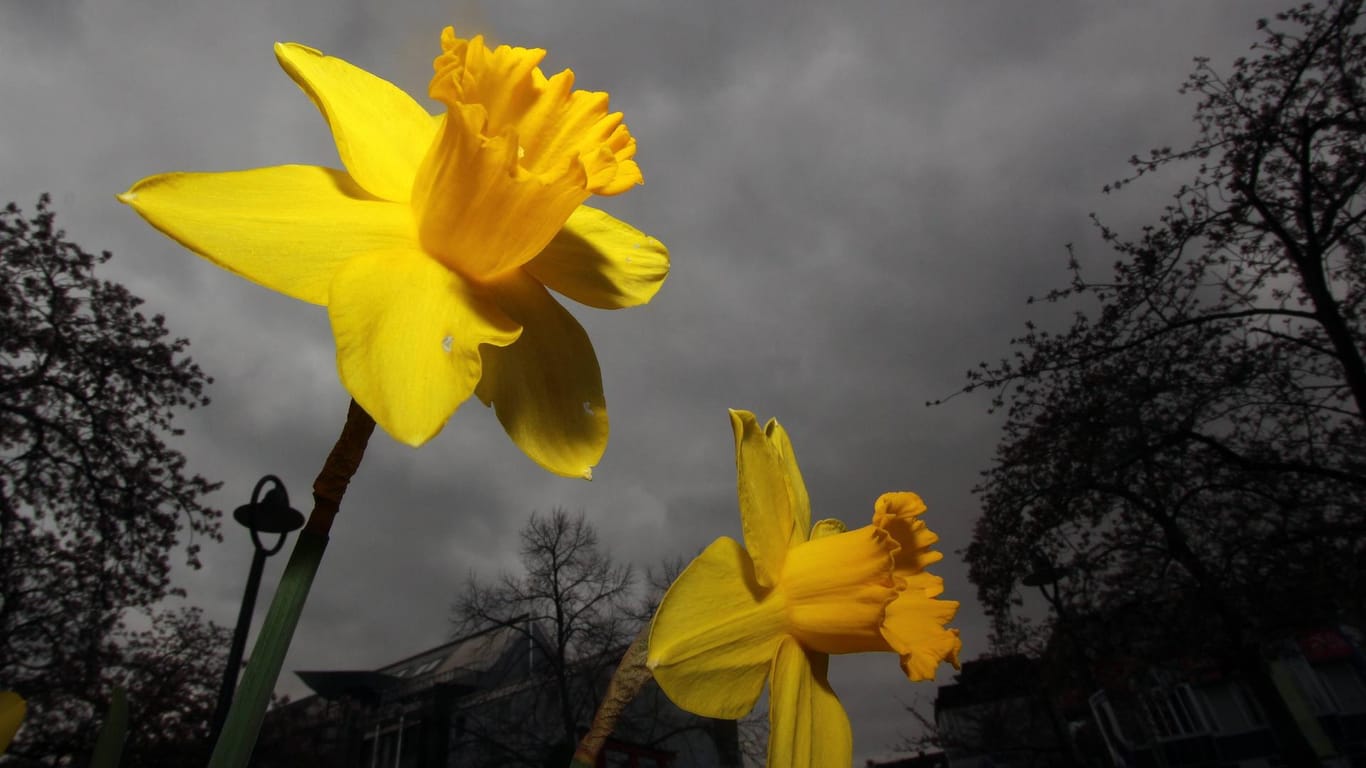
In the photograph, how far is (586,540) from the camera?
1280cm

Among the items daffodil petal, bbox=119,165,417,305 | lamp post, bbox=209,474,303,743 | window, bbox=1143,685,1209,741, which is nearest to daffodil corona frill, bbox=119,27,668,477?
daffodil petal, bbox=119,165,417,305

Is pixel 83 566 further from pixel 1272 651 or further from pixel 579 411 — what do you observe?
pixel 1272 651

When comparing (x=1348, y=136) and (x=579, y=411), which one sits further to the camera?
(x=1348, y=136)

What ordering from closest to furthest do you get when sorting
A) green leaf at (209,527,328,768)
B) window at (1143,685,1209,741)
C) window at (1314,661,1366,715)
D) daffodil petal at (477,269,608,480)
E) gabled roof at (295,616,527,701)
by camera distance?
green leaf at (209,527,328,768)
daffodil petal at (477,269,608,480)
gabled roof at (295,616,527,701)
window at (1314,661,1366,715)
window at (1143,685,1209,741)

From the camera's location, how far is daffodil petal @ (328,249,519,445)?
410mm

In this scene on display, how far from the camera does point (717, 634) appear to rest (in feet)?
2.11

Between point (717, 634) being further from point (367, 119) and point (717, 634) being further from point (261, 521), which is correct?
point (261, 521)

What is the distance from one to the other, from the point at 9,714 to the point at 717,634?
58 centimetres

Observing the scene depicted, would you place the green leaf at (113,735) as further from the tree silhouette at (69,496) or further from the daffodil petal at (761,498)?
the tree silhouette at (69,496)

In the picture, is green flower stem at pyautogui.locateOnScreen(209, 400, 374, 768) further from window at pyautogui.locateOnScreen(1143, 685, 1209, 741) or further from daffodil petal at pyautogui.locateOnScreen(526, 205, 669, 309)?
window at pyautogui.locateOnScreen(1143, 685, 1209, 741)

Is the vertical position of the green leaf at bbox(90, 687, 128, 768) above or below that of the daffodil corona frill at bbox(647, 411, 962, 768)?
below

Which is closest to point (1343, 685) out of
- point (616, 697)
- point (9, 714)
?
point (616, 697)

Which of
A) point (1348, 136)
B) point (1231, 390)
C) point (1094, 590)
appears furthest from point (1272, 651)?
point (1348, 136)

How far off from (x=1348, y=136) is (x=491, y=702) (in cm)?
1519
